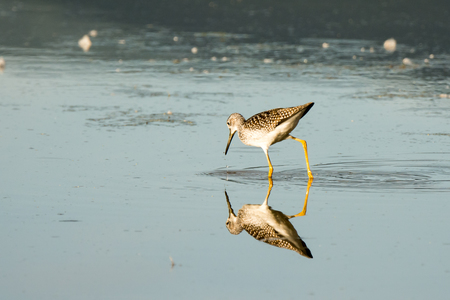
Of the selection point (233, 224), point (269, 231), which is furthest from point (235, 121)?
point (269, 231)

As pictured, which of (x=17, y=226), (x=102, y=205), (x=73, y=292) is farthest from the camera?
(x=102, y=205)

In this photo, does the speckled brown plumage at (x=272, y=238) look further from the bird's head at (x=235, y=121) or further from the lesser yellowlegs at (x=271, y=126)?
the bird's head at (x=235, y=121)

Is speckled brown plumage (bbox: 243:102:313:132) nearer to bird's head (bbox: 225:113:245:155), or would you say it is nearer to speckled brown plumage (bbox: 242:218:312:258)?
bird's head (bbox: 225:113:245:155)

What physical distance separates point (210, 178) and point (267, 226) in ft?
6.93

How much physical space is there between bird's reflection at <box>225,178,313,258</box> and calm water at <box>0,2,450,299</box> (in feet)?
0.33

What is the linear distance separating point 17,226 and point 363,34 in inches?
799

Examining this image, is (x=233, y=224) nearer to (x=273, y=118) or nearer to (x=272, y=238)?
(x=272, y=238)

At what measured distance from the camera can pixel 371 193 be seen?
322 inches

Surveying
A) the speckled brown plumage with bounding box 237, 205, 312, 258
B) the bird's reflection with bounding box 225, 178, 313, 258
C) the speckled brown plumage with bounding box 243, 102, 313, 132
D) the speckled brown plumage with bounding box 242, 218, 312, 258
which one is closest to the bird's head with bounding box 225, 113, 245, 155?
the speckled brown plumage with bounding box 243, 102, 313, 132

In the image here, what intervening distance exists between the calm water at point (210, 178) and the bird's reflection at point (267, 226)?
0.10 m

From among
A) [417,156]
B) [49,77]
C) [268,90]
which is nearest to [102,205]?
[417,156]

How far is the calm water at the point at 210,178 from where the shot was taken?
561 centimetres

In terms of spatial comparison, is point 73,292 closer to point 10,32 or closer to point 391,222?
point 391,222

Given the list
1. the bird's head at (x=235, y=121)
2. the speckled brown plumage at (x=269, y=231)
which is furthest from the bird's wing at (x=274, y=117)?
the speckled brown plumage at (x=269, y=231)
